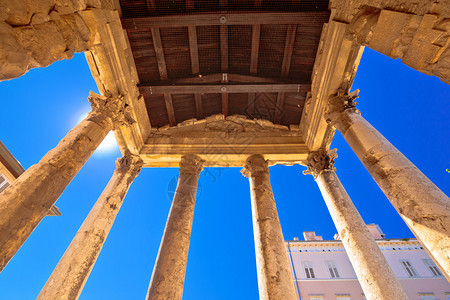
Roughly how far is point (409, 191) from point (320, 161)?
423 centimetres

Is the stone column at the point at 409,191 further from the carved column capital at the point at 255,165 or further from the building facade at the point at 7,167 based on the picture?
the building facade at the point at 7,167

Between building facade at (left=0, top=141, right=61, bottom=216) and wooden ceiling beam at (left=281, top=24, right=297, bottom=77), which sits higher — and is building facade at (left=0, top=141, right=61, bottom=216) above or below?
above

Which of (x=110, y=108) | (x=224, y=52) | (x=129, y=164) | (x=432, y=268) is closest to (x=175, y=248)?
(x=129, y=164)

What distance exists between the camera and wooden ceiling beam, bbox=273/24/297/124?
23.5 feet

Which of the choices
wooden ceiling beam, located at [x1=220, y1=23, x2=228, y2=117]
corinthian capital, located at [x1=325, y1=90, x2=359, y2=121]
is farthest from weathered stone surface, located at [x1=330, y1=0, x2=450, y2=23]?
wooden ceiling beam, located at [x1=220, y1=23, x2=228, y2=117]

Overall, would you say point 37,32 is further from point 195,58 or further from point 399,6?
point 399,6

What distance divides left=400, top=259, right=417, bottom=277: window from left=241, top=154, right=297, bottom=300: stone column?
21295mm

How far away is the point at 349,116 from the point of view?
6.12 metres

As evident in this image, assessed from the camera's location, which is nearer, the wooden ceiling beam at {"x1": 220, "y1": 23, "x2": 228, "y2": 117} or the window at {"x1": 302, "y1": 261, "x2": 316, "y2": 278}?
the wooden ceiling beam at {"x1": 220, "y1": 23, "x2": 228, "y2": 117}

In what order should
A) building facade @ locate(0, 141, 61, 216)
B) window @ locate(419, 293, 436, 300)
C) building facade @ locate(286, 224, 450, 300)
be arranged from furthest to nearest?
Result: building facade @ locate(286, 224, 450, 300), window @ locate(419, 293, 436, 300), building facade @ locate(0, 141, 61, 216)

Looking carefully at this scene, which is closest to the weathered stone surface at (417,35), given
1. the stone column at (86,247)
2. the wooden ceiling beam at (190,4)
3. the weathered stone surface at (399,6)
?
the weathered stone surface at (399,6)

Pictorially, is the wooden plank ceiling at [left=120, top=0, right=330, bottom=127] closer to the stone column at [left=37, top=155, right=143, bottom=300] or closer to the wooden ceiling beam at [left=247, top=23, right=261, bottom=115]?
the wooden ceiling beam at [left=247, top=23, right=261, bottom=115]

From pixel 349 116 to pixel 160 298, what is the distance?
6.14 meters

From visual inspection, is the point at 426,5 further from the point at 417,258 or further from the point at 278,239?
the point at 417,258
